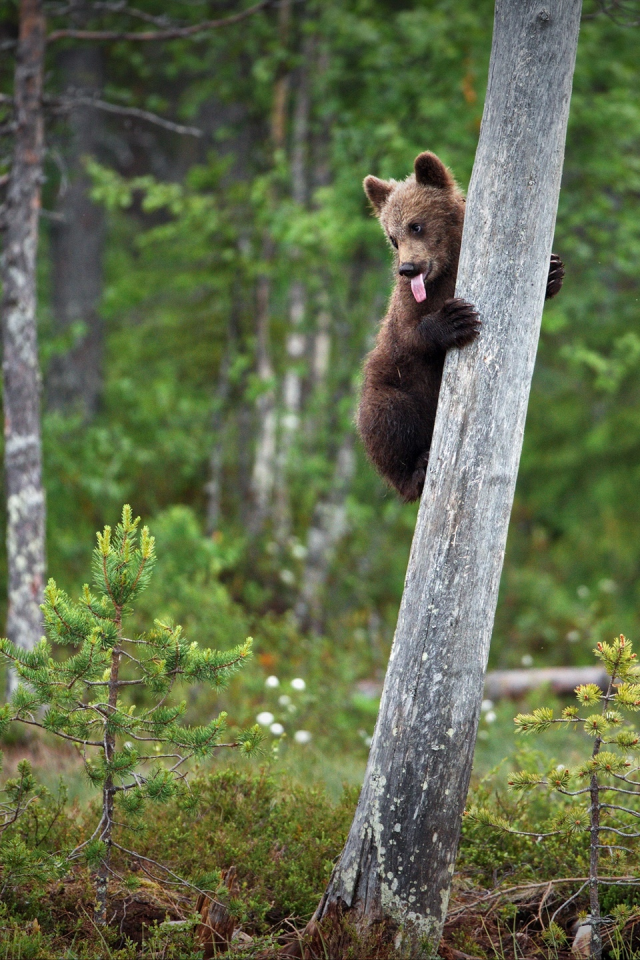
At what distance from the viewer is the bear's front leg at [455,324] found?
377cm

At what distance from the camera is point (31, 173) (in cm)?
739

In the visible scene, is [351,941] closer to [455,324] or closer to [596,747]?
[596,747]

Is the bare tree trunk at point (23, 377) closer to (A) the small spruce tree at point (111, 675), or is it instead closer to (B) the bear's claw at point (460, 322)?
(A) the small spruce tree at point (111, 675)

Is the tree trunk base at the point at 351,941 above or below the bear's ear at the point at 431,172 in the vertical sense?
below

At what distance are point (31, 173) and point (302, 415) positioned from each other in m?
4.59

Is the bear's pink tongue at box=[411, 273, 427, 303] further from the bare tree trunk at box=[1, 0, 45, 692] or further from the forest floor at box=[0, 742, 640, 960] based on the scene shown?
the bare tree trunk at box=[1, 0, 45, 692]

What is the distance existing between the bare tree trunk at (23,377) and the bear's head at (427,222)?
11.9ft

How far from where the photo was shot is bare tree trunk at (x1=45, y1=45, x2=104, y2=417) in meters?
12.7

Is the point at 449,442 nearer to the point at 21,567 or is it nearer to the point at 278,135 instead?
the point at 21,567

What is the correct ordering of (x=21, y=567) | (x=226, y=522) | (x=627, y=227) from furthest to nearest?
(x=226, y=522) → (x=627, y=227) → (x=21, y=567)

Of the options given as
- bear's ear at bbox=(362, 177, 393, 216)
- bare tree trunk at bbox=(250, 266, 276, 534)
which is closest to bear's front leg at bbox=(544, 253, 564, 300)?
bear's ear at bbox=(362, 177, 393, 216)

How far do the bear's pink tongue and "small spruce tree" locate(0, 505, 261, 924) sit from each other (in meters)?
1.86

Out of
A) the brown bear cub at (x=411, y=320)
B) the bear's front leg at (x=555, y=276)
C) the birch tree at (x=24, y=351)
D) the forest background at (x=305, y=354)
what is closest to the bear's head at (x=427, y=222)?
the brown bear cub at (x=411, y=320)

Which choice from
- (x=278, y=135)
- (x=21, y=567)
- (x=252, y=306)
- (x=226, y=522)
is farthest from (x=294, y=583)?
(x=278, y=135)
